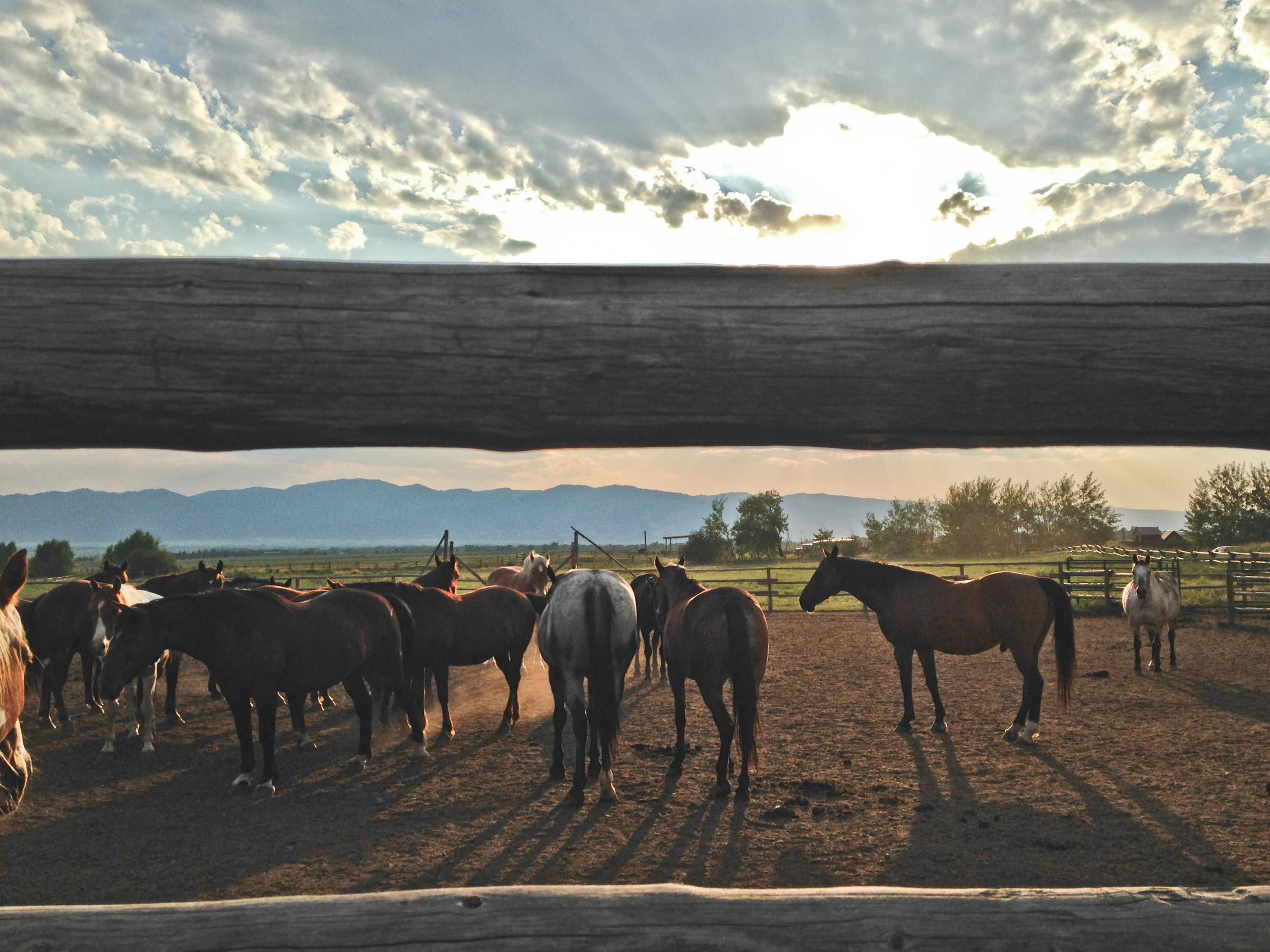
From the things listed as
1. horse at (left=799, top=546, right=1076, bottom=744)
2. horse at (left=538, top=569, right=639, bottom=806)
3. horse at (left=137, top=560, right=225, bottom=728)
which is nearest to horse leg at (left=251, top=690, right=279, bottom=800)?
horse at (left=538, top=569, right=639, bottom=806)

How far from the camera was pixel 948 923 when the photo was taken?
155 centimetres

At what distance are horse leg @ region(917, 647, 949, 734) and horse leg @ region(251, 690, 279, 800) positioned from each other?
728cm

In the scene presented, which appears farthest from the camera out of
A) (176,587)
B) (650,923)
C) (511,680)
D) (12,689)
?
(176,587)

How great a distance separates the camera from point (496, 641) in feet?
29.0

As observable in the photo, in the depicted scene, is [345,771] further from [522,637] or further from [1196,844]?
[1196,844]

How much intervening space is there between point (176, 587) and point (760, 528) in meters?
62.7

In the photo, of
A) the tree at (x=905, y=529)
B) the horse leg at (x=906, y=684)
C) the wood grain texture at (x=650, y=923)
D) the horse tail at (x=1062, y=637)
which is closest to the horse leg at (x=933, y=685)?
the horse leg at (x=906, y=684)

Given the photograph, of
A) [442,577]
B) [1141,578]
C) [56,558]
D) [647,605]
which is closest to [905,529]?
[1141,578]

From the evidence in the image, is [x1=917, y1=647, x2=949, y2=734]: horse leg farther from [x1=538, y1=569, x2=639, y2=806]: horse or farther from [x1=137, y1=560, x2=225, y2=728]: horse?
[x1=137, y1=560, x2=225, y2=728]: horse

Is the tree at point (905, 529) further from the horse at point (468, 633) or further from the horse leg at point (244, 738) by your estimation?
the horse leg at point (244, 738)

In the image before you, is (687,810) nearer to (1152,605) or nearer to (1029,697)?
(1029,697)

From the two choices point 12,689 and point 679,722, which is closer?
point 12,689

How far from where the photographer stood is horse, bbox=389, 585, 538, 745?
27.5 feet

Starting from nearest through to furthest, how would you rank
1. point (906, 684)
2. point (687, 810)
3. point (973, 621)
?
point (687, 810)
point (973, 621)
point (906, 684)
